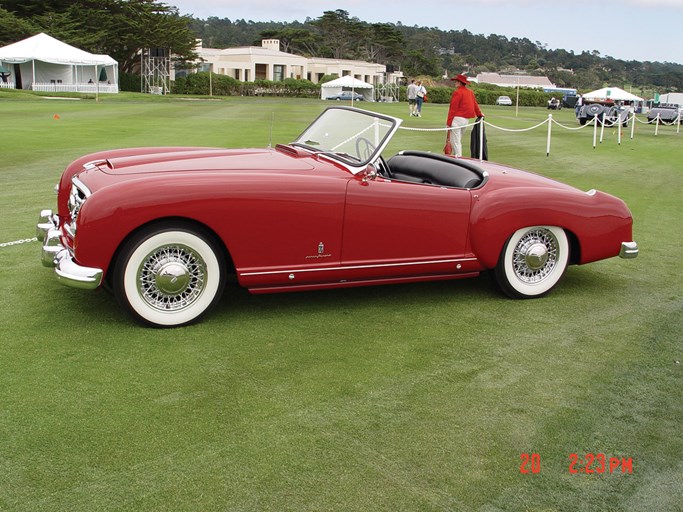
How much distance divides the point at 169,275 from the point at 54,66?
175 feet

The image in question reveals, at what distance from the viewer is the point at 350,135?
18.5ft

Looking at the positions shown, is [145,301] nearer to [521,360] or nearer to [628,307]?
[521,360]

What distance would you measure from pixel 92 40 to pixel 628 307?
202ft

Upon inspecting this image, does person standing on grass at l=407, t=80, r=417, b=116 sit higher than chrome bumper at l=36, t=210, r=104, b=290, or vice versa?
person standing on grass at l=407, t=80, r=417, b=116

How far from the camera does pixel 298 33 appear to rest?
113938 mm

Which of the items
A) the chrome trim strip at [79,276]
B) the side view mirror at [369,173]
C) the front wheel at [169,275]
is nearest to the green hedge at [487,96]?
the side view mirror at [369,173]

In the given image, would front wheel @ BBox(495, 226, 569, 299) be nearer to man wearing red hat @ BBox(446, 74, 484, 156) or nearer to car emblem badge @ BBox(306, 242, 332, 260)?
car emblem badge @ BBox(306, 242, 332, 260)

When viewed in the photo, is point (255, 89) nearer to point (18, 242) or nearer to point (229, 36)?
point (18, 242)

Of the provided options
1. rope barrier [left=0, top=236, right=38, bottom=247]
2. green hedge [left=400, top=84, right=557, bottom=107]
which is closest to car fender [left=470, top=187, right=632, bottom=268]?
rope barrier [left=0, top=236, right=38, bottom=247]

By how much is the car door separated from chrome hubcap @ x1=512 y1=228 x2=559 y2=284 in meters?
0.50

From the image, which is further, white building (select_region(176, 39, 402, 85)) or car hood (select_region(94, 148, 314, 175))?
white building (select_region(176, 39, 402, 85))

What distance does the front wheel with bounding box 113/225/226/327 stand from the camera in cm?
448

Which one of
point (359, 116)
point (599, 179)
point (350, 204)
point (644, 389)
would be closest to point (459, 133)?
point (599, 179)

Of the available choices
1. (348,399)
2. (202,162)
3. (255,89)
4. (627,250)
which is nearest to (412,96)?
(627,250)
